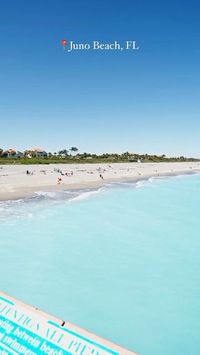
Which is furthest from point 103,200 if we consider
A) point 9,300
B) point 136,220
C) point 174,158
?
point 174,158

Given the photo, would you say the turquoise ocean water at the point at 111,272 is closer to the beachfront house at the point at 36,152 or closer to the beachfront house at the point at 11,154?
the beachfront house at the point at 11,154

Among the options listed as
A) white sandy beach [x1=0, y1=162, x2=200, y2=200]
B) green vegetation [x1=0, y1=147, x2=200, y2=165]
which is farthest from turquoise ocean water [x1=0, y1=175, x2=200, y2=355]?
green vegetation [x1=0, y1=147, x2=200, y2=165]

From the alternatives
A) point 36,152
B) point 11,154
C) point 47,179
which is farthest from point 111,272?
point 36,152

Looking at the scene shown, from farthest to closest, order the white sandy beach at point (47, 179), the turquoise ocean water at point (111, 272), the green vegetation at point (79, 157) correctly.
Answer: the green vegetation at point (79, 157) < the white sandy beach at point (47, 179) < the turquoise ocean water at point (111, 272)

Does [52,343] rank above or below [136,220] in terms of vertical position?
above

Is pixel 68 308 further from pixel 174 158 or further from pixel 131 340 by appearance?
pixel 174 158

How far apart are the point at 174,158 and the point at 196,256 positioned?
187334mm

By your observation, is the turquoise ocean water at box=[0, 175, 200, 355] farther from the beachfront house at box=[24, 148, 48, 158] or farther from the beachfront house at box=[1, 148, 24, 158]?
the beachfront house at box=[24, 148, 48, 158]

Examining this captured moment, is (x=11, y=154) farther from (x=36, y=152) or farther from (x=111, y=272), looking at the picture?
(x=111, y=272)

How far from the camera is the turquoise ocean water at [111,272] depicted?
823 centimetres

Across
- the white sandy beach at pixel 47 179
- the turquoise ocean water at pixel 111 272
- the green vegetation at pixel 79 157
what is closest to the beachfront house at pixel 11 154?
the green vegetation at pixel 79 157

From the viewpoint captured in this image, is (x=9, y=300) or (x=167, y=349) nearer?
(x=9, y=300)

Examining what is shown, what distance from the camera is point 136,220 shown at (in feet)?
73.3

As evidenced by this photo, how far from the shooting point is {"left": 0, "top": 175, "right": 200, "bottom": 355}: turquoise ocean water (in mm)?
8234
